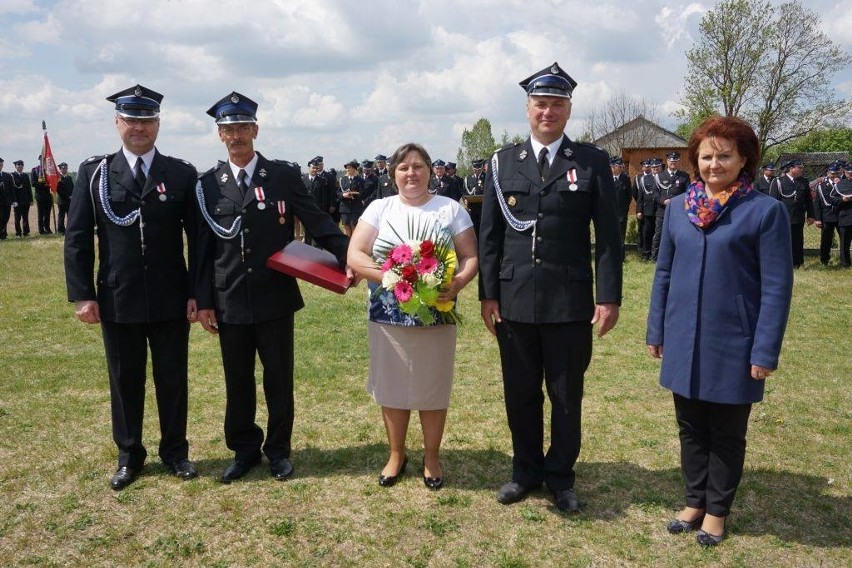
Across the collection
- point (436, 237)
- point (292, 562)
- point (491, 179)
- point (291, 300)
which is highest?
point (491, 179)

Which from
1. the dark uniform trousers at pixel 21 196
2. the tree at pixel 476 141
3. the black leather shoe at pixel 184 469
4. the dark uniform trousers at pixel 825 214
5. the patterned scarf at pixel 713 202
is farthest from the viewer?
the tree at pixel 476 141

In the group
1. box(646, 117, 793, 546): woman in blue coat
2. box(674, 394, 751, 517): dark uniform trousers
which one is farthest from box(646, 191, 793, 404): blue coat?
box(674, 394, 751, 517): dark uniform trousers

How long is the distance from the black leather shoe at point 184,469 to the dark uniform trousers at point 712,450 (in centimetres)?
289

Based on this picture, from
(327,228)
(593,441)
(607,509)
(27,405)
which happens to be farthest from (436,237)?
(27,405)

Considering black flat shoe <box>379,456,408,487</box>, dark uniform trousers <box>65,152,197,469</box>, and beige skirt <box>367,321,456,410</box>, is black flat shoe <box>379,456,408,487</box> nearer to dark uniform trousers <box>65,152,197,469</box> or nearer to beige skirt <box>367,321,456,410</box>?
beige skirt <box>367,321,456,410</box>

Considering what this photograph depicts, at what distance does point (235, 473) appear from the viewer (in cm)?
433

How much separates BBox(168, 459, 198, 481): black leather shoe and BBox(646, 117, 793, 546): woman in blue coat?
112 inches

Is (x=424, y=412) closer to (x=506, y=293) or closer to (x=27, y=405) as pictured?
(x=506, y=293)

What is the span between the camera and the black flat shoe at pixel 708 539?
3.52m

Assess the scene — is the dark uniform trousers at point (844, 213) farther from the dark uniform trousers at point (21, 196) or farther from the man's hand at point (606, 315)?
the dark uniform trousers at point (21, 196)

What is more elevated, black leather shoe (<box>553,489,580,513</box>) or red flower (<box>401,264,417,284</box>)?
red flower (<box>401,264,417,284</box>)

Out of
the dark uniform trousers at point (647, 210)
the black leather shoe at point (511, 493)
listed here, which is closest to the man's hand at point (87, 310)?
the black leather shoe at point (511, 493)

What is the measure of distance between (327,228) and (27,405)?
11.0ft

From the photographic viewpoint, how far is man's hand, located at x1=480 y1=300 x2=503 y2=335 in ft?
12.7
